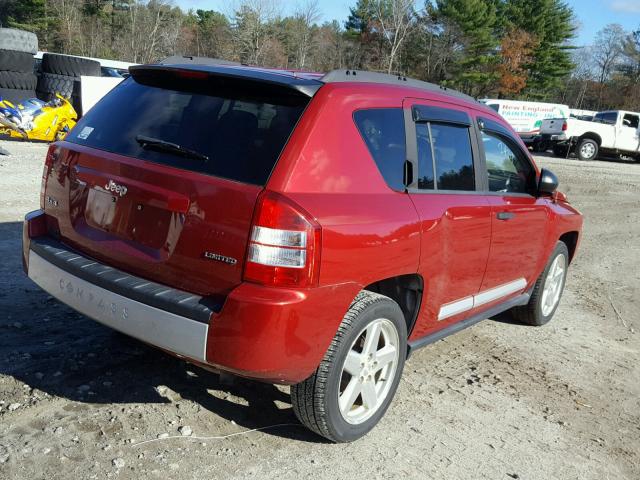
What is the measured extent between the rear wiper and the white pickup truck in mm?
22772

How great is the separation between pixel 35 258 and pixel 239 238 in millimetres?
1348

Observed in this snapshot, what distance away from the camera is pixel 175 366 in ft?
12.1

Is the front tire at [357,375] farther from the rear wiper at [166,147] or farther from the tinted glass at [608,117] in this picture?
the tinted glass at [608,117]

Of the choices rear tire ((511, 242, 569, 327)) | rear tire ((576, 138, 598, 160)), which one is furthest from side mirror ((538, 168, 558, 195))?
rear tire ((576, 138, 598, 160))

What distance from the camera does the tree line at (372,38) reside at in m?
45.1

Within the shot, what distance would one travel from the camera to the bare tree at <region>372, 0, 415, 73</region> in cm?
4441

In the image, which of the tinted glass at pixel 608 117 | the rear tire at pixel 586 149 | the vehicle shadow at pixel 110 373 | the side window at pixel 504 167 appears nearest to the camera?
the vehicle shadow at pixel 110 373

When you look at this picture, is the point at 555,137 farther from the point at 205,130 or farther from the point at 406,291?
the point at 205,130

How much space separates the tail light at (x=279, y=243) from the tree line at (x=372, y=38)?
1586 inches

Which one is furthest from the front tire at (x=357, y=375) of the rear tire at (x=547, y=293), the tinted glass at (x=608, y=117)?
the tinted glass at (x=608, y=117)

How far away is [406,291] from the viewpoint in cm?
345

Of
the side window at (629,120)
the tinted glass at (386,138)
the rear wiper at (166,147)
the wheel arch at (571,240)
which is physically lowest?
the wheel arch at (571,240)

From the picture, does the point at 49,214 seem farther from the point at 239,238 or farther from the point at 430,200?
the point at 430,200

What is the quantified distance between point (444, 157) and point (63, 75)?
15112mm
